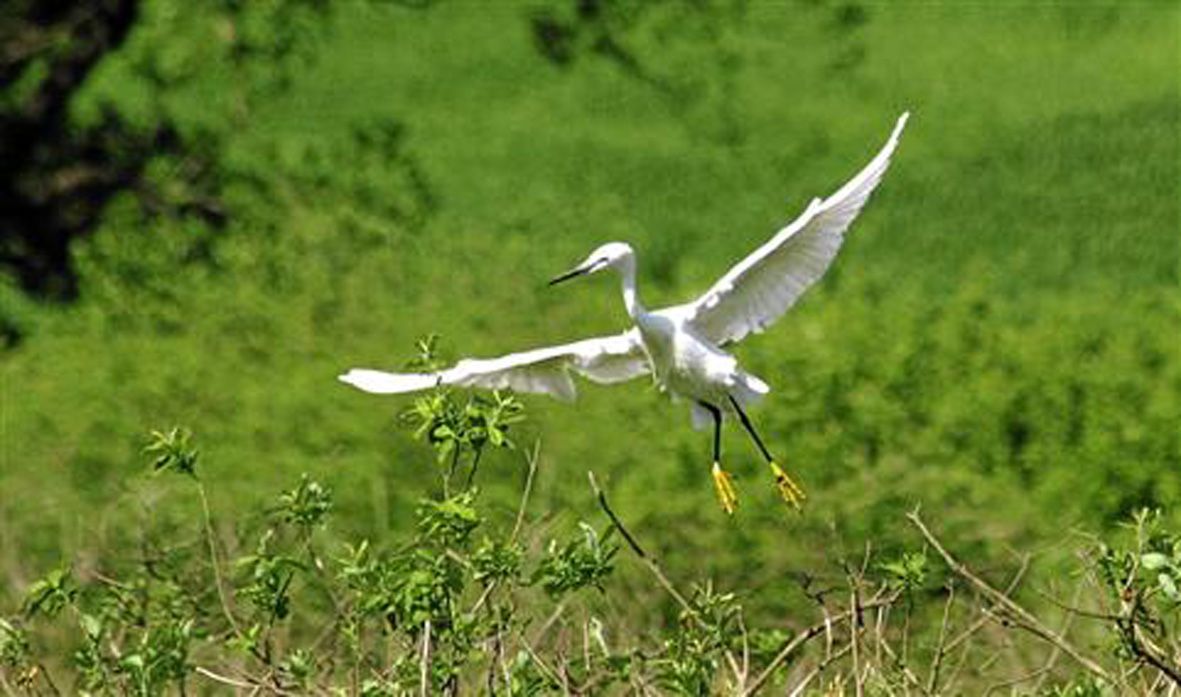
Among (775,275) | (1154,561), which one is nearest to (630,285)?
(775,275)

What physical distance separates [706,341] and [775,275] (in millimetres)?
340

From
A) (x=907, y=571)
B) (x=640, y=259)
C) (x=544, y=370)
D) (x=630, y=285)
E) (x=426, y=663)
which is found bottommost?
(x=640, y=259)

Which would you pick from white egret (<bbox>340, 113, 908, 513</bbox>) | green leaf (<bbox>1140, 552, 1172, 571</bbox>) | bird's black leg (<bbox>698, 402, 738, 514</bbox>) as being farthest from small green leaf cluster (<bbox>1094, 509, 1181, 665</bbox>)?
white egret (<bbox>340, 113, 908, 513</bbox>)

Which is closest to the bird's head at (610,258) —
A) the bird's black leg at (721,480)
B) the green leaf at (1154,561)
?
the bird's black leg at (721,480)

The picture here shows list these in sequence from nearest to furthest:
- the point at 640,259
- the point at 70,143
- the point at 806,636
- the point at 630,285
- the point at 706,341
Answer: the point at 806,636, the point at 630,285, the point at 706,341, the point at 70,143, the point at 640,259

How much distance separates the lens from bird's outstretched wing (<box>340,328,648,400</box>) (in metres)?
8.21

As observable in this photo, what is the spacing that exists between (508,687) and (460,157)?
23.4m

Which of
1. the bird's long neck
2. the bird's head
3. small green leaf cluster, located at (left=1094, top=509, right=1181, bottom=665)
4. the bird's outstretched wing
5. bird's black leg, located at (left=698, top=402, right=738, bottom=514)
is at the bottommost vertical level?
the bird's outstretched wing

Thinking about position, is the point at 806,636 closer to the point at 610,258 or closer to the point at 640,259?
the point at 610,258

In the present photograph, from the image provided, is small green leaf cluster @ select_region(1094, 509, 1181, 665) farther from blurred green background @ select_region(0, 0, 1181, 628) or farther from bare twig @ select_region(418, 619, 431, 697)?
bare twig @ select_region(418, 619, 431, 697)

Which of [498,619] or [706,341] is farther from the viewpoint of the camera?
[706,341]

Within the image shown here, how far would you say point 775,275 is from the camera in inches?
337

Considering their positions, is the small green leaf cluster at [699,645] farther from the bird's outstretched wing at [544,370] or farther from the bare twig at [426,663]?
the bird's outstretched wing at [544,370]

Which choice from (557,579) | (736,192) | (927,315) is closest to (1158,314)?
(927,315)
